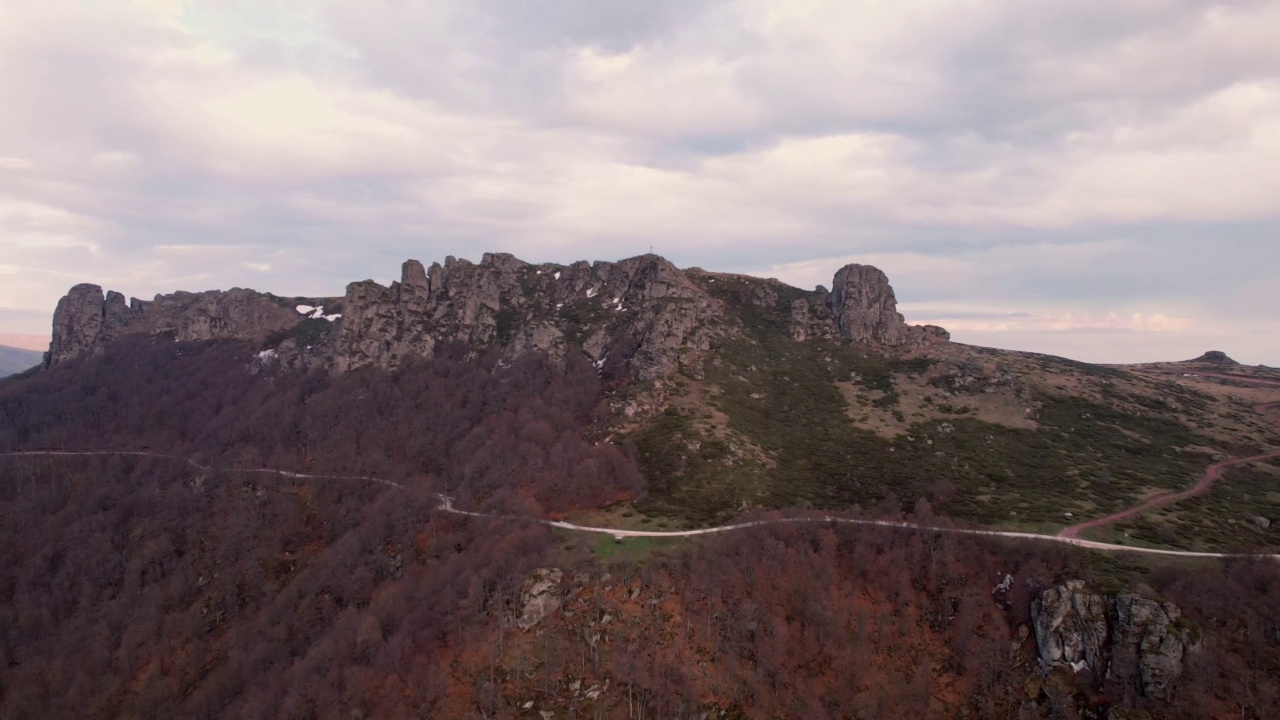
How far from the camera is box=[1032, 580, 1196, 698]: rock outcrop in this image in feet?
184

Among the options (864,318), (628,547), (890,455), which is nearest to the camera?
(628,547)

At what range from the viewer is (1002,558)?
71.8m

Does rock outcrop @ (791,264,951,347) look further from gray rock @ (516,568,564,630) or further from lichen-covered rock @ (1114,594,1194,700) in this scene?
gray rock @ (516,568,564,630)

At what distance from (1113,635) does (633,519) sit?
2248 inches

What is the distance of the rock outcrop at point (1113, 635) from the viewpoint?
55938 mm

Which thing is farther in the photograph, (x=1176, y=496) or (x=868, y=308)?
(x=868, y=308)

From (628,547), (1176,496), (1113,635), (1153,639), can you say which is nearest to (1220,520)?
(1176,496)

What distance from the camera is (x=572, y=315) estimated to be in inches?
6757

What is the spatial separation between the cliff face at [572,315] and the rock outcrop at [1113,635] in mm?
80581

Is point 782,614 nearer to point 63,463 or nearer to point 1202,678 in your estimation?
point 1202,678

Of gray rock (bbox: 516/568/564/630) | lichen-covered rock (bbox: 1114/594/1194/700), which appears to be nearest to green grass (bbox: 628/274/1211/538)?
lichen-covered rock (bbox: 1114/594/1194/700)

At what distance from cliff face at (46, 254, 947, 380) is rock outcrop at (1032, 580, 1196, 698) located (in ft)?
264

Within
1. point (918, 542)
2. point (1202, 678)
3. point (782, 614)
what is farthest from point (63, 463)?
point (1202, 678)

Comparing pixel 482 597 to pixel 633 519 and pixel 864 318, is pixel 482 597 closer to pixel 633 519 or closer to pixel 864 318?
pixel 633 519
